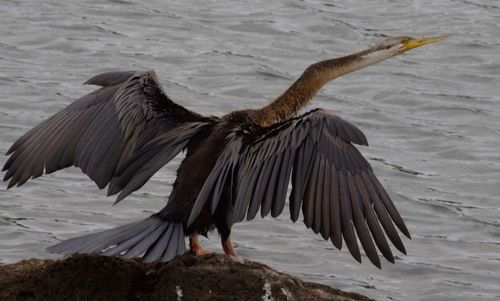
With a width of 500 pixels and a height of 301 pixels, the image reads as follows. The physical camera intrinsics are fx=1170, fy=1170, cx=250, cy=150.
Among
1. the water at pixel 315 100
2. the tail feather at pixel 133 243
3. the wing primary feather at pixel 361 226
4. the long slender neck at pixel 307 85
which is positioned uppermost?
the long slender neck at pixel 307 85

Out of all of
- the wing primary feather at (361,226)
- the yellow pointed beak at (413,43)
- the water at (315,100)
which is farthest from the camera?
the water at (315,100)

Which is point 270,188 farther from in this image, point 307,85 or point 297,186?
point 307,85

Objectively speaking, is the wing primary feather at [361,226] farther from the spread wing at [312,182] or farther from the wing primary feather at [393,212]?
the wing primary feather at [393,212]

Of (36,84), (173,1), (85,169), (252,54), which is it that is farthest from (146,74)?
(173,1)

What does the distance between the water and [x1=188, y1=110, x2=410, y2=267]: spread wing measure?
2216 mm

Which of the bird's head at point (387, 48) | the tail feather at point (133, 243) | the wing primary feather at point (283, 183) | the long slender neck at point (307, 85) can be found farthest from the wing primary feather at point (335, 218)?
the bird's head at point (387, 48)

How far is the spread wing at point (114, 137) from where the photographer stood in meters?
5.89

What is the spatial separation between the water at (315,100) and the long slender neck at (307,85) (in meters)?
1.55

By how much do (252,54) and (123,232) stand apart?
284 inches

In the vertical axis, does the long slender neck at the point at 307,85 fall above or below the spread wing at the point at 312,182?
above

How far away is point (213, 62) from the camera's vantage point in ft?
38.7

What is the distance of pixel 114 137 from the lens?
241 inches

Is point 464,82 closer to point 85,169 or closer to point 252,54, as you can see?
point 252,54

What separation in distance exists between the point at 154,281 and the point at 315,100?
5.97 m
